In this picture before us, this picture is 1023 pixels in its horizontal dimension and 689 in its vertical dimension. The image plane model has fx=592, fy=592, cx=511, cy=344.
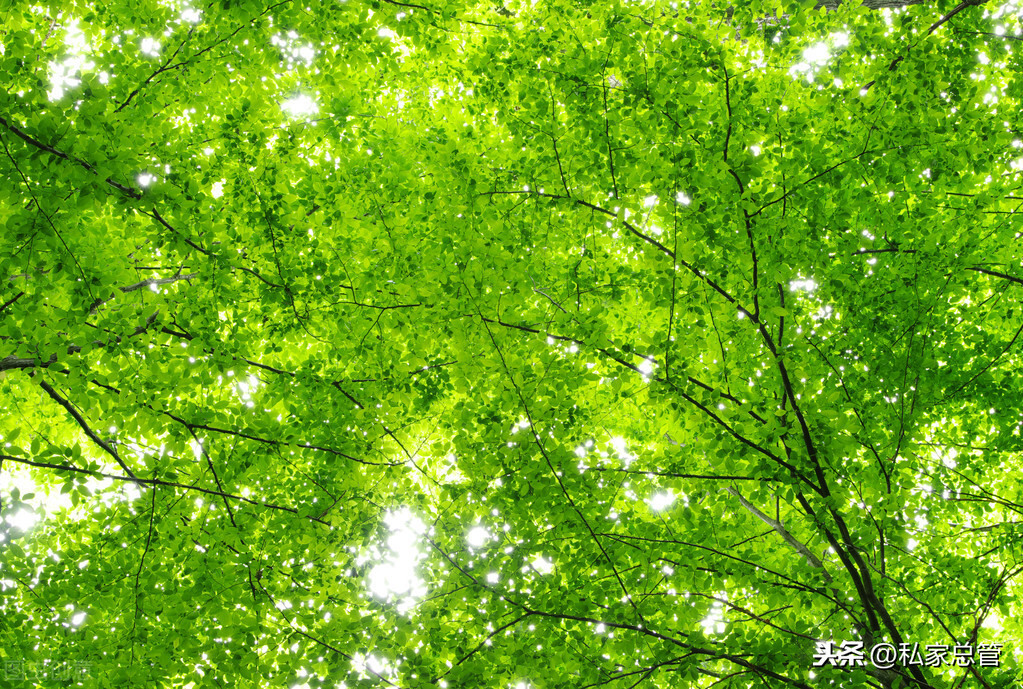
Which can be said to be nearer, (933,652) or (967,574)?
(933,652)

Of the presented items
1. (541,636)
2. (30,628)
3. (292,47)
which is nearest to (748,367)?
(541,636)

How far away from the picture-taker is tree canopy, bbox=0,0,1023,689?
281 cm

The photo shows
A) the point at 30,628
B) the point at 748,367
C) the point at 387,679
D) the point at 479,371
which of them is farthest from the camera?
the point at 30,628

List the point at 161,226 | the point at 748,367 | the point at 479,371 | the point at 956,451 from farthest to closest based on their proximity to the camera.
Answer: the point at 956,451 → the point at 748,367 → the point at 161,226 → the point at 479,371

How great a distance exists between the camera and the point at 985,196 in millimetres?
3955

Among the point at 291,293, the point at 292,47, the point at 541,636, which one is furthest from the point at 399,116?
the point at 541,636

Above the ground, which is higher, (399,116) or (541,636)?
(399,116)

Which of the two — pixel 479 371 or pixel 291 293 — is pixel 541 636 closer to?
pixel 479 371

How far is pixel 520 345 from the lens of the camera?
317 cm

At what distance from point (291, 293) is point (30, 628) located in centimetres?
309

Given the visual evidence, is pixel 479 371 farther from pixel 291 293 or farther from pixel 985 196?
pixel 985 196

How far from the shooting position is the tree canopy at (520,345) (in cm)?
281

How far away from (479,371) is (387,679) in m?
1.38

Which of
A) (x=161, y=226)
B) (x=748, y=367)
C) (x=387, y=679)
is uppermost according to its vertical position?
(x=161, y=226)
